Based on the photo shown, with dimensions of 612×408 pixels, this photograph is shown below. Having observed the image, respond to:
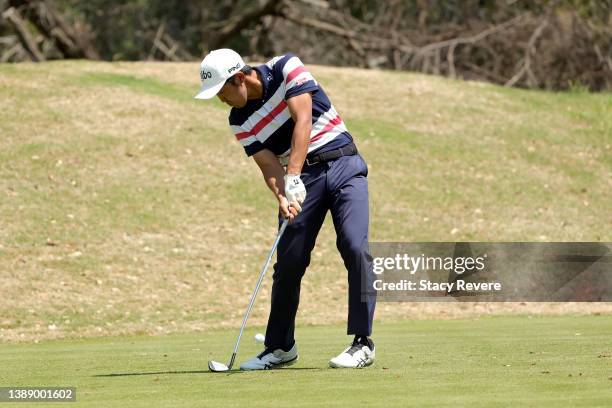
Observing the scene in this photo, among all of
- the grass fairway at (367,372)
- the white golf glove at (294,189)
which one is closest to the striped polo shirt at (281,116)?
the white golf glove at (294,189)

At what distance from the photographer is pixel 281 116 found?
23.8 ft

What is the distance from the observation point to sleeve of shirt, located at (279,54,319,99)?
23.1 feet

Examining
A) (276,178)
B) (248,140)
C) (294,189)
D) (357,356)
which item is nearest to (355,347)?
(357,356)

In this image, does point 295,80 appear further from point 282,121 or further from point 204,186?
point 204,186

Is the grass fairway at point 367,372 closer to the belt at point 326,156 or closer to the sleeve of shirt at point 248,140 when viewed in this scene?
the belt at point 326,156

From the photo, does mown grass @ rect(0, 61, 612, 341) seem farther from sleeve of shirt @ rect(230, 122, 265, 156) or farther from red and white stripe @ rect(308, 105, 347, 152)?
red and white stripe @ rect(308, 105, 347, 152)

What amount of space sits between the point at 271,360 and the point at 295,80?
1715mm

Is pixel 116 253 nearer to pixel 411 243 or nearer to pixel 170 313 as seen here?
pixel 170 313

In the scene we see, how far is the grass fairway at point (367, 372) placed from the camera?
18.3ft

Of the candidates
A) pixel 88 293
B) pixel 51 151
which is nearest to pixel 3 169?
pixel 51 151

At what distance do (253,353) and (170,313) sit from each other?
5291 mm

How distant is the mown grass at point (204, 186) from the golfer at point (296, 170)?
575 cm

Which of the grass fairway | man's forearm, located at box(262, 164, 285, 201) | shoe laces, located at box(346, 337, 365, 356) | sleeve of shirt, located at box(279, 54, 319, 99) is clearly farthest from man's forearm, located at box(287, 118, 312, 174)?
the grass fairway

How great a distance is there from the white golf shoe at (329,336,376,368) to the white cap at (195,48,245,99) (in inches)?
66.0
